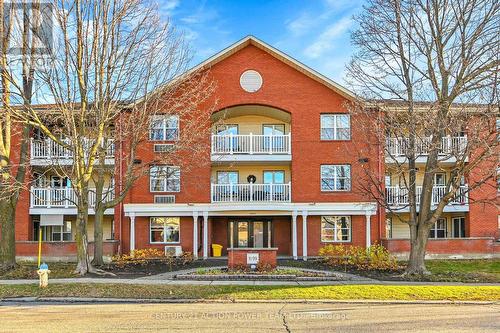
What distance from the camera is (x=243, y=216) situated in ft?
92.2

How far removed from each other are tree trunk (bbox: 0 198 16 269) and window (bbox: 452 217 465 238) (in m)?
23.9

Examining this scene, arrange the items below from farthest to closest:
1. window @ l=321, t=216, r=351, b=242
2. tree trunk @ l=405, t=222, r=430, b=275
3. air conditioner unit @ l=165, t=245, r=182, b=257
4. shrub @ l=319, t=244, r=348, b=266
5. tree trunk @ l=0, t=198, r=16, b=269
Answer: window @ l=321, t=216, r=351, b=242, air conditioner unit @ l=165, t=245, r=182, b=257, shrub @ l=319, t=244, r=348, b=266, tree trunk @ l=0, t=198, r=16, b=269, tree trunk @ l=405, t=222, r=430, b=275

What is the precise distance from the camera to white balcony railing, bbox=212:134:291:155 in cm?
2613

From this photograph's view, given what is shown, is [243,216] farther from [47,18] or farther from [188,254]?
[47,18]

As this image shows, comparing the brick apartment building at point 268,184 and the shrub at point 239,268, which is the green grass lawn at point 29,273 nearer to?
the shrub at point 239,268

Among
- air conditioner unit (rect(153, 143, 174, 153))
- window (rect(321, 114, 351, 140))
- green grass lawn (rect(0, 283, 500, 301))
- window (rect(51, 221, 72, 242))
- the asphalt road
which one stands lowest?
green grass lawn (rect(0, 283, 500, 301))

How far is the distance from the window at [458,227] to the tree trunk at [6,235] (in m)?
23.9

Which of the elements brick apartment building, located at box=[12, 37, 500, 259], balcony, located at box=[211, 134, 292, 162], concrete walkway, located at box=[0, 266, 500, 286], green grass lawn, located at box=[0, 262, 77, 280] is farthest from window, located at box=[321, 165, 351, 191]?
green grass lawn, located at box=[0, 262, 77, 280]

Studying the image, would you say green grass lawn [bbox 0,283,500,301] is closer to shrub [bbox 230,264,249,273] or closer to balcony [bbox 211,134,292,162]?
shrub [bbox 230,264,249,273]

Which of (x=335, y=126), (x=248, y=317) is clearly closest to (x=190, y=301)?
(x=248, y=317)

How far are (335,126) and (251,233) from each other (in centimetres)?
798

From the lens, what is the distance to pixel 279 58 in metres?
26.6

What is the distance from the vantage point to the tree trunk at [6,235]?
19.1 metres

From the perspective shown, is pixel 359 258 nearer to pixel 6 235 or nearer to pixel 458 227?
pixel 458 227
